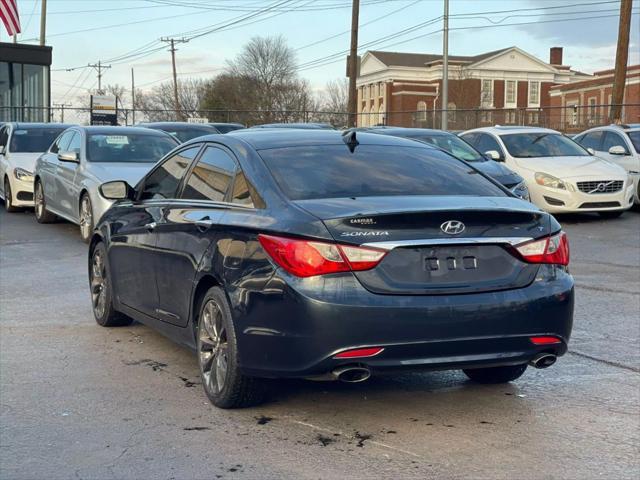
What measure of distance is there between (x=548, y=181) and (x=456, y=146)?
1670mm

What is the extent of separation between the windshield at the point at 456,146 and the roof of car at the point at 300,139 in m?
9.56

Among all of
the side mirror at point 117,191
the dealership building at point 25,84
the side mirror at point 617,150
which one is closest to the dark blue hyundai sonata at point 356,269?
the side mirror at point 117,191

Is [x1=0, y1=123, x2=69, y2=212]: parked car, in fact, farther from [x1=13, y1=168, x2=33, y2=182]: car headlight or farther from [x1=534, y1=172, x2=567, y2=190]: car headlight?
[x1=534, y1=172, x2=567, y2=190]: car headlight

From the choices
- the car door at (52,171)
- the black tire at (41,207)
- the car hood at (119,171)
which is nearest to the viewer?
the car hood at (119,171)

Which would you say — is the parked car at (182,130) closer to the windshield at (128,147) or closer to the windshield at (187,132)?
the windshield at (187,132)

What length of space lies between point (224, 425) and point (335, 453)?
0.75 meters

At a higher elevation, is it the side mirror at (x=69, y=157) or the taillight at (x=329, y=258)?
the side mirror at (x=69, y=157)

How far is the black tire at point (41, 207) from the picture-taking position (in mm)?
15094

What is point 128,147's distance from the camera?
13164 mm

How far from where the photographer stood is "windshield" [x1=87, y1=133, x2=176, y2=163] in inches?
510

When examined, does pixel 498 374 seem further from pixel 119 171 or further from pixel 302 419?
pixel 119 171

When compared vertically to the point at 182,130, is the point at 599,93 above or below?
above

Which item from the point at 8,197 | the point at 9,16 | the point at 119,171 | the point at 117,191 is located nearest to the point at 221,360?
the point at 117,191

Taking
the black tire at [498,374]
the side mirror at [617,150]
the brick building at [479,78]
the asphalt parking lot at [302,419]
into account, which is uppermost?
the brick building at [479,78]
